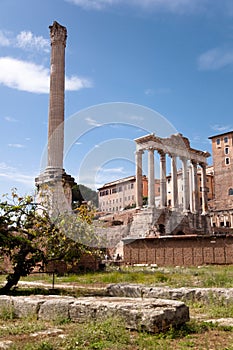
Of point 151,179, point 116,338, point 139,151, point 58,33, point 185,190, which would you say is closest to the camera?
point 116,338

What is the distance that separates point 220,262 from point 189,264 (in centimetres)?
210

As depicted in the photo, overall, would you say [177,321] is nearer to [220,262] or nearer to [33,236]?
[33,236]

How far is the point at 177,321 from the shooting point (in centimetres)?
687

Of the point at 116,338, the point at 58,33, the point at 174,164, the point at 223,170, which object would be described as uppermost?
the point at 58,33

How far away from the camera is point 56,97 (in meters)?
26.0

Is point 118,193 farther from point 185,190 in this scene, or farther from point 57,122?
point 57,122

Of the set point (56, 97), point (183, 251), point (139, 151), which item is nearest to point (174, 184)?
point (139, 151)

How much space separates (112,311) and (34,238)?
6.75m

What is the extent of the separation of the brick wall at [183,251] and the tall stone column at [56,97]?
9484 millimetres

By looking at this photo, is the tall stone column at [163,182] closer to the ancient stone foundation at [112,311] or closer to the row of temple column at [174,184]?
the row of temple column at [174,184]

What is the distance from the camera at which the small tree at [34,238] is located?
1238 cm

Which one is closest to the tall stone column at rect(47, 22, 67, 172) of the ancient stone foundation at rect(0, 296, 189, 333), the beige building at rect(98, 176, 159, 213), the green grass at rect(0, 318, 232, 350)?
the ancient stone foundation at rect(0, 296, 189, 333)

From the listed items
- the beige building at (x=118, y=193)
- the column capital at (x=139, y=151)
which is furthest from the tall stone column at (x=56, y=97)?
the beige building at (x=118, y=193)

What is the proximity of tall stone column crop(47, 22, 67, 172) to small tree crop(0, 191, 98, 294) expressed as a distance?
10.5 metres
